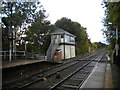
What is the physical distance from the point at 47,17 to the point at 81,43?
19845 millimetres

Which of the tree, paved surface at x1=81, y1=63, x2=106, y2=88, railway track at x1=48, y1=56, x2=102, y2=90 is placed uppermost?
the tree

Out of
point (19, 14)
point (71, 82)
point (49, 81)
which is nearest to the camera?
point (71, 82)

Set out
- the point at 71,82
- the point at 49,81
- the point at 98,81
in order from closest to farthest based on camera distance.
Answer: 1. the point at 98,81
2. the point at 71,82
3. the point at 49,81

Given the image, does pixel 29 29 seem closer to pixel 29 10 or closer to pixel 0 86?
pixel 29 10

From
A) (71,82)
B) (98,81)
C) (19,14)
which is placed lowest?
(71,82)

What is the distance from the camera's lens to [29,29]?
19281mm

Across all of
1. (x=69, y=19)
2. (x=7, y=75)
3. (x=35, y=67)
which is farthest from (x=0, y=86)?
(x=69, y=19)

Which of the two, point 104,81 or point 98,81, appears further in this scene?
point 98,81

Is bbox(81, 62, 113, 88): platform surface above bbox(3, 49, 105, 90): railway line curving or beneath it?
above

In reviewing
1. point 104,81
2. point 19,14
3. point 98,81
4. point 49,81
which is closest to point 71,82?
point 49,81

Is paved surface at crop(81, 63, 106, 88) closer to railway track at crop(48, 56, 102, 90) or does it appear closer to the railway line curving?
railway track at crop(48, 56, 102, 90)

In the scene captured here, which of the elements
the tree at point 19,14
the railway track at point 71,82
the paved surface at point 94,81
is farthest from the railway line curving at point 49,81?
the tree at point 19,14

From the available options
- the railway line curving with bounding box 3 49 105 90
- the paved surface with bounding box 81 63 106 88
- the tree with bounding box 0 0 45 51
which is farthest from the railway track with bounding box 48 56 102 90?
the tree with bounding box 0 0 45 51

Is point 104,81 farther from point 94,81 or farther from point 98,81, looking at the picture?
point 94,81
